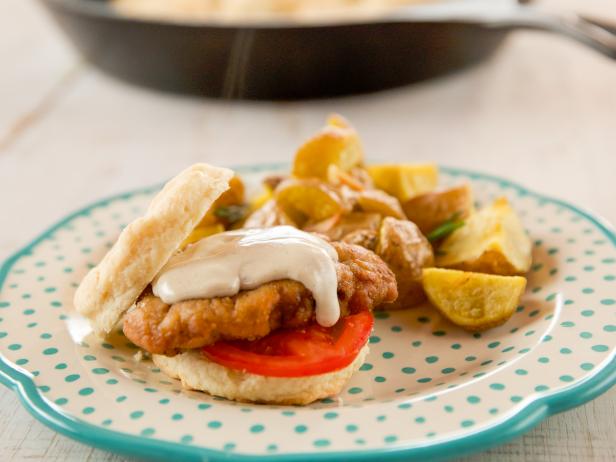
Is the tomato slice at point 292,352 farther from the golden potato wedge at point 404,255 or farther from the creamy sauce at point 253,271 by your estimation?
the golden potato wedge at point 404,255

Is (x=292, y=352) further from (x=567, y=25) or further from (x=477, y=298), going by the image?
(x=567, y=25)

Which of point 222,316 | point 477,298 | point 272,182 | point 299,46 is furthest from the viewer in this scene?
point 299,46

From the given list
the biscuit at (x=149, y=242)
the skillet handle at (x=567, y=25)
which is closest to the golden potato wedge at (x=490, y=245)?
the biscuit at (x=149, y=242)

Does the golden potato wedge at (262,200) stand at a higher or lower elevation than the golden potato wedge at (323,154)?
lower

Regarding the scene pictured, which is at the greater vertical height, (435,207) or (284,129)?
(435,207)

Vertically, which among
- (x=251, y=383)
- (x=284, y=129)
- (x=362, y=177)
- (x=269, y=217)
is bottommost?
(x=284, y=129)

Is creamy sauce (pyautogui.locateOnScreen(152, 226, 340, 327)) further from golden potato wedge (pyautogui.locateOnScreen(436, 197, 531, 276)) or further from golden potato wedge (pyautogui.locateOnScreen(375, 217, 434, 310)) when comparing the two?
golden potato wedge (pyautogui.locateOnScreen(436, 197, 531, 276))

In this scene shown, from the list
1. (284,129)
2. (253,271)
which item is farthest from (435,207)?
(284,129)

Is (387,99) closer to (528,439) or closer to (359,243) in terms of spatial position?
(359,243)
